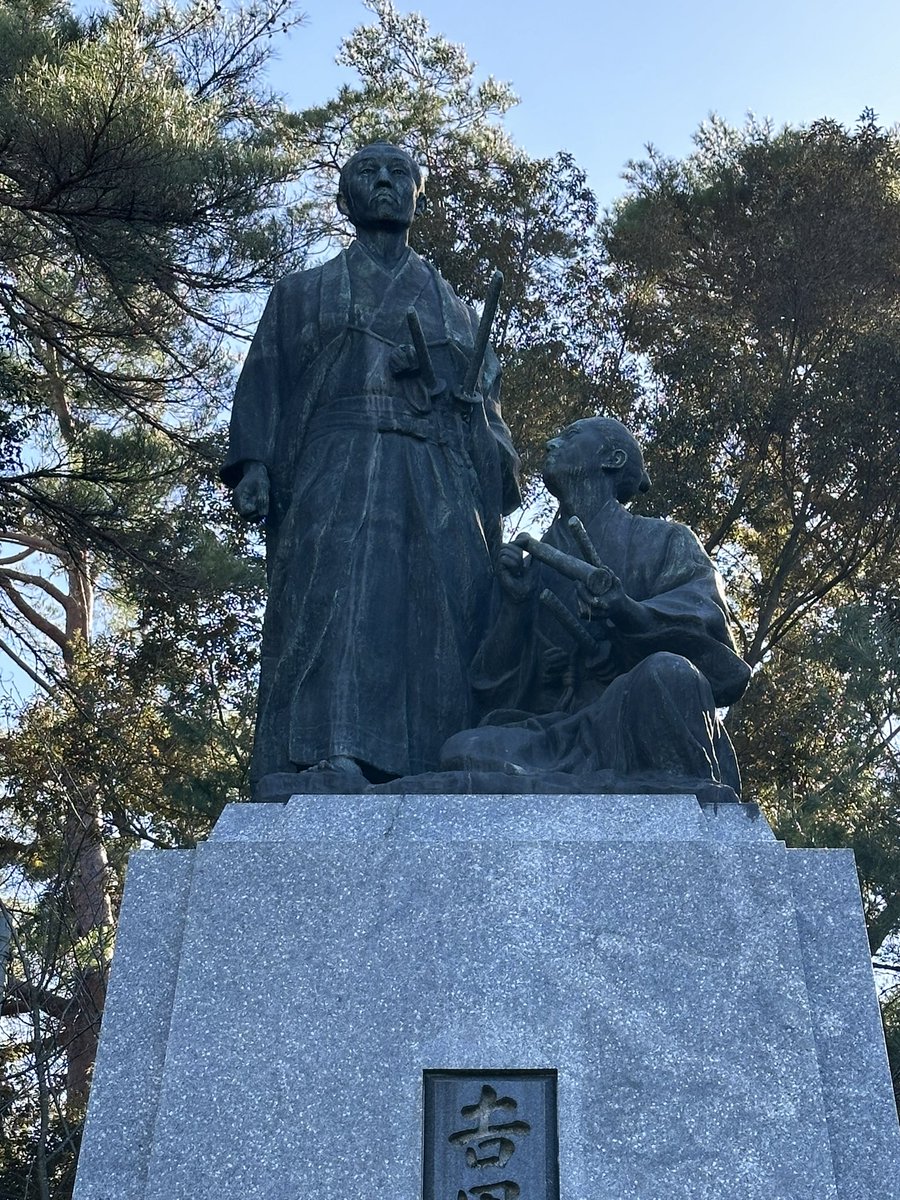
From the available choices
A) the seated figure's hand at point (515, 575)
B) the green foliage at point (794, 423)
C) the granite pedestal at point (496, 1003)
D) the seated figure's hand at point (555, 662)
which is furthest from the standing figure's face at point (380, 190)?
the green foliage at point (794, 423)

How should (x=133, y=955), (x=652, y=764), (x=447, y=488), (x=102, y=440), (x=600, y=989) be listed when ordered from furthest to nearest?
(x=102, y=440), (x=447, y=488), (x=652, y=764), (x=133, y=955), (x=600, y=989)

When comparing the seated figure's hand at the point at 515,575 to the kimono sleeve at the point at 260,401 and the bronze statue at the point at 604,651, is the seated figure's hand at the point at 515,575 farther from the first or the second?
the kimono sleeve at the point at 260,401

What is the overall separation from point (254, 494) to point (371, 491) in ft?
1.16

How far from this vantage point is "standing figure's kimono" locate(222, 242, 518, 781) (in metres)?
4.66

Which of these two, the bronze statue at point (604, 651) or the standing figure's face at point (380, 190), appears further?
the standing figure's face at point (380, 190)

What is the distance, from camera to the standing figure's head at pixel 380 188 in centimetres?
538

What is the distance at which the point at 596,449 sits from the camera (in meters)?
4.97

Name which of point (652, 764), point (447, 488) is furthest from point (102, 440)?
point (652, 764)

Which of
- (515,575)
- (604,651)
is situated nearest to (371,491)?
(515,575)

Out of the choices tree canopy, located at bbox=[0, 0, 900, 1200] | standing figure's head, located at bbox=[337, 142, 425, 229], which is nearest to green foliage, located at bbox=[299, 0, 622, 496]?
tree canopy, located at bbox=[0, 0, 900, 1200]

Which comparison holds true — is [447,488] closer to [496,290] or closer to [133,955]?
[496,290]

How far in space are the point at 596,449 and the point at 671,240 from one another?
28.8 ft

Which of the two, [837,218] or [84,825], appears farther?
[837,218]

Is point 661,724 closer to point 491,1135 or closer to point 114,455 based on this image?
point 491,1135
